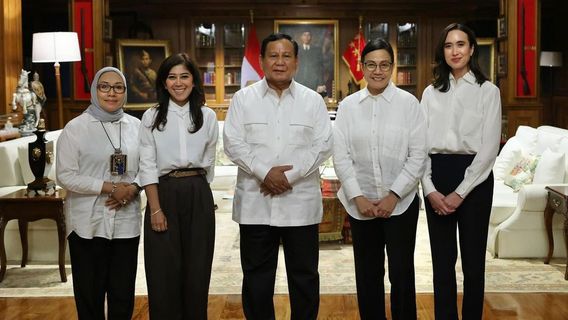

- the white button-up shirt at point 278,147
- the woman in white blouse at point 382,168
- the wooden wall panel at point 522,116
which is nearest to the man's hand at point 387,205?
the woman in white blouse at point 382,168

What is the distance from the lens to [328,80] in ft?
38.8

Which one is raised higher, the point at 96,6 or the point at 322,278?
the point at 96,6

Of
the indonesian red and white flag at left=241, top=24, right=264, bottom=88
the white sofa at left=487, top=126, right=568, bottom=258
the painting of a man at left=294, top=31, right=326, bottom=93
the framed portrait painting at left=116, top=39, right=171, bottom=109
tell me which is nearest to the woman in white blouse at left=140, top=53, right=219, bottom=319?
the white sofa at left=487, top=126, right=568, bottom=258

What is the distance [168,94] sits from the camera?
10.3 feet

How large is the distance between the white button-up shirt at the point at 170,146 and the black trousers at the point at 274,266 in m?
0.43

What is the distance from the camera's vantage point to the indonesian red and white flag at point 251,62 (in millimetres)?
11594

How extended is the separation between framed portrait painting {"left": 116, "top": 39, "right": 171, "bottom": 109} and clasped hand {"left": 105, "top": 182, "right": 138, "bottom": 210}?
8147 mm

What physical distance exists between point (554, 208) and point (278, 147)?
2.83m

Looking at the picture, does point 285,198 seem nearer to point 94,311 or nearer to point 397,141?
point 397,141

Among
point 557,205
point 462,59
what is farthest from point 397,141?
point 557,205

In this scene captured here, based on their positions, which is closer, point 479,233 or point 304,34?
point 479,233

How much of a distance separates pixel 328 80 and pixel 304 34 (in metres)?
0.86

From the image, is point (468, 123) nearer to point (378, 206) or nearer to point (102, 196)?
point (378, 206)

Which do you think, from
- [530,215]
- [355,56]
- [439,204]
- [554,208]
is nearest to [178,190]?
[439,204]
